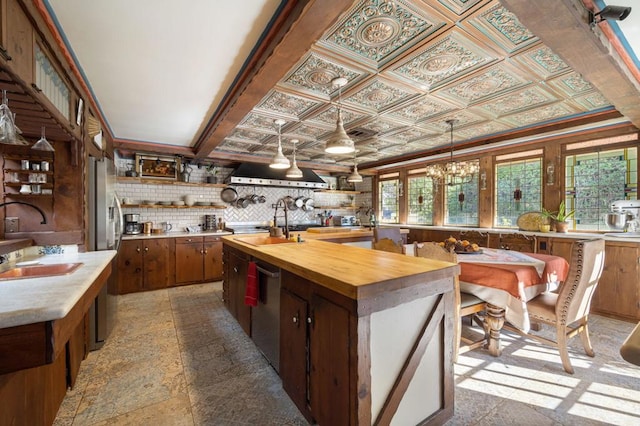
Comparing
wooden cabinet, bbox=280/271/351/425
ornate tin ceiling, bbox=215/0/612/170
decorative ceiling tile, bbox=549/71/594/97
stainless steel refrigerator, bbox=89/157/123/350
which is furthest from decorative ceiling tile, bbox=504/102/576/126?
stainless steel refrigerator, bbox=89/157/123/350

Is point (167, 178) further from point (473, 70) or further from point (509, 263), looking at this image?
point (509, 263)

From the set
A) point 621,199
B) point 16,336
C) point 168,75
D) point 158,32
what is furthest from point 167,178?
point 621,199

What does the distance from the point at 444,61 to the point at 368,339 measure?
228cm

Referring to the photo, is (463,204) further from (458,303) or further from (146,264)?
(146,264)

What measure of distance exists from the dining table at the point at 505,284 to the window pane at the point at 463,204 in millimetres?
2604

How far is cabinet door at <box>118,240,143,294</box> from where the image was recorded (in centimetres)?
430

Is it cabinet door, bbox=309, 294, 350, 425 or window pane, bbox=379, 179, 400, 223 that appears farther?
window pane, bbox=379, 179, 400, 223

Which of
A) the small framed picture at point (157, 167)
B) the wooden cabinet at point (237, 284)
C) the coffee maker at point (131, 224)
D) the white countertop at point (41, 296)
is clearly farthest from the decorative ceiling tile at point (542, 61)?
the coffee maker at point (131, 224)

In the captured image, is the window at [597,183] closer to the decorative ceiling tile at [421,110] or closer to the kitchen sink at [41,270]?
the decorative ceiling tile at [421,110]

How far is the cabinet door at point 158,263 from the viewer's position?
14.7ft

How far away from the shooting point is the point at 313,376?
1572 mm

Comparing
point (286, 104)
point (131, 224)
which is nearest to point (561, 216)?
point (286, 104)

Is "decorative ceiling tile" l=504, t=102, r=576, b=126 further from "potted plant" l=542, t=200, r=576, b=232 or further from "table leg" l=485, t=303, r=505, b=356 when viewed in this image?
"table leg" l=485, t=303, r=505, b=356

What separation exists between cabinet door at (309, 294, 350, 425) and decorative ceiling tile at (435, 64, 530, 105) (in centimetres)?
250
